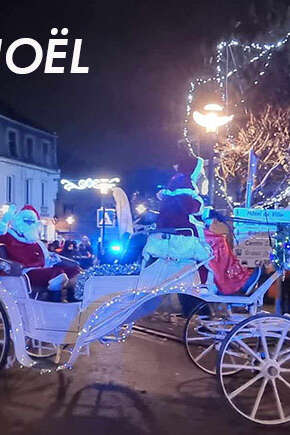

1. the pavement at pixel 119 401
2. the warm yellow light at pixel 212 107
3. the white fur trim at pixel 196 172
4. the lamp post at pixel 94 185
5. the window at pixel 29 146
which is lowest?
the pavement at pixel 119 401

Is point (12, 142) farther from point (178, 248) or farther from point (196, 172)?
point (178, 248)

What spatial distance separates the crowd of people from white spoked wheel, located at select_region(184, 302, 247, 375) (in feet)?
12.6

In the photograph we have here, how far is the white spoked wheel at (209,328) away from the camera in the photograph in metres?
5.58

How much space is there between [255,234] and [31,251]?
7.64 ft

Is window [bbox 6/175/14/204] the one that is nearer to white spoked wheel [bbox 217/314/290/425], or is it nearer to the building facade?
the building facade

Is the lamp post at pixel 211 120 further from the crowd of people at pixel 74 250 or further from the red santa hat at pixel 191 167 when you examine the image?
the red santa hat at pixel 191 167

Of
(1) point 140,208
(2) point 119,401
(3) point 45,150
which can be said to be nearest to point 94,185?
(1) point 140,208

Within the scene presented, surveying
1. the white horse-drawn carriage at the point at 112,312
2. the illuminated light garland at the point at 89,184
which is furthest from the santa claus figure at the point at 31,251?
the illuminated light garland at the point at 89,184

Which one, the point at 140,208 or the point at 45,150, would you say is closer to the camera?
the point at 140,208

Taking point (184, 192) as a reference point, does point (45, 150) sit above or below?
Result: above

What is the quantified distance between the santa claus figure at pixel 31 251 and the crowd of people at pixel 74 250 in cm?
379

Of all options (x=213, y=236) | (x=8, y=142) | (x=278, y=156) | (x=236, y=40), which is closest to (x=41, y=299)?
(x=213, y=236)

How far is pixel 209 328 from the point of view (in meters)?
5.58

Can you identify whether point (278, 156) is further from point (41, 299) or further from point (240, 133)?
point (41, 299)
